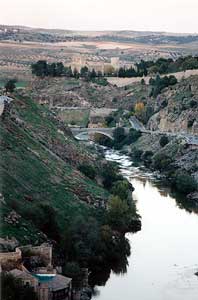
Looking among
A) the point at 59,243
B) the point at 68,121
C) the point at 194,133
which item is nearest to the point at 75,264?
the point at 59,243

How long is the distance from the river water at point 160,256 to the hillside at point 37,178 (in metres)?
1.65

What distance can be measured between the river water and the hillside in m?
1.65

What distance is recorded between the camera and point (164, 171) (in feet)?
116

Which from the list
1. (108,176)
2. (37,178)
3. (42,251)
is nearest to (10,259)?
(42,251)

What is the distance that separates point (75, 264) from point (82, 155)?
40.6 feet

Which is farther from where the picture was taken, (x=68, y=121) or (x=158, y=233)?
(x=68, y=121)

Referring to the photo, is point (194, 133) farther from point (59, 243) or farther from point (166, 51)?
point (166, 51)

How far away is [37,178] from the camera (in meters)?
22.2

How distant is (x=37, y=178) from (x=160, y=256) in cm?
377

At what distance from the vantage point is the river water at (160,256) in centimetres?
1800

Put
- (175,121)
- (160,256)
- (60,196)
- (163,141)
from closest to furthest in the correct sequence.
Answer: (160,256) < (60,196) < (163,141) < (175,121)

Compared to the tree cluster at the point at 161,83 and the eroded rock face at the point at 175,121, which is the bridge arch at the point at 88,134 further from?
the tree cluster at the point at 161,83

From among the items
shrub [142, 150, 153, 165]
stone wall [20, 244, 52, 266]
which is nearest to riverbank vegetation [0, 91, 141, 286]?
stone wall [20, 244, 52, 266]

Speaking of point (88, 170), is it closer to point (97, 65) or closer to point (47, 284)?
point (47, 284)
